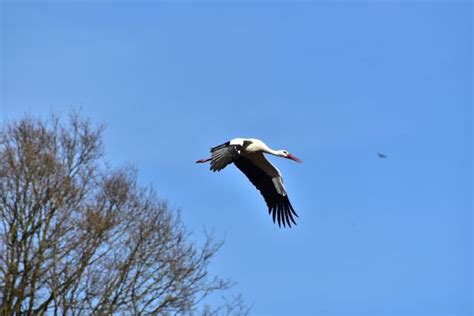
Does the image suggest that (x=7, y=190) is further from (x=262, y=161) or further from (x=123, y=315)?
(x=262, y=161)

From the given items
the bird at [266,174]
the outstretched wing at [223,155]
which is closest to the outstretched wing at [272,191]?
the bird at [266,174]

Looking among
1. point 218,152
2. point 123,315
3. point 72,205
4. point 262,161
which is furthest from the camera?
point 72,205

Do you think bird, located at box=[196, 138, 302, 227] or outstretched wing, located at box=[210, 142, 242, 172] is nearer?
outstretched wing, located at box=[210, 142, 242, 172]

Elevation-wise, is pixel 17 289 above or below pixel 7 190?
below

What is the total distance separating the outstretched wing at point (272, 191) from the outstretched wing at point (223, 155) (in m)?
2.02

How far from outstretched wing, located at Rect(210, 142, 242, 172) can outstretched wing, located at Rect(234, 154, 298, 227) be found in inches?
79.6

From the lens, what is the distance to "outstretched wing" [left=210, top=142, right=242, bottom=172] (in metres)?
25.2

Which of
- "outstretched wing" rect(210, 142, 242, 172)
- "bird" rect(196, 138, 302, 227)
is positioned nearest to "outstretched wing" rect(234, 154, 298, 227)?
"bird" rect(196, 138, 302, 227)

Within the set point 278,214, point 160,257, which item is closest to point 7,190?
point 160,257

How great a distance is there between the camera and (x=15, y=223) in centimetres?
3172

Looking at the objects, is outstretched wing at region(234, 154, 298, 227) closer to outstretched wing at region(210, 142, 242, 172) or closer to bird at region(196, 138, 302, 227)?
bird at region(196, 138, 302, 227)

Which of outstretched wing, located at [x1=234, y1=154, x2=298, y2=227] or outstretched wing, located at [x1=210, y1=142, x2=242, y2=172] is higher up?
outstretched wing, located at [x1=234, y1=154, x2=298, y2=227]

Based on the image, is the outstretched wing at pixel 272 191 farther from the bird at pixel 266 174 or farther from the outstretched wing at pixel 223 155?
the outstretched wing at pixel 223 155

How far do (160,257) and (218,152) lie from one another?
6.25 m
